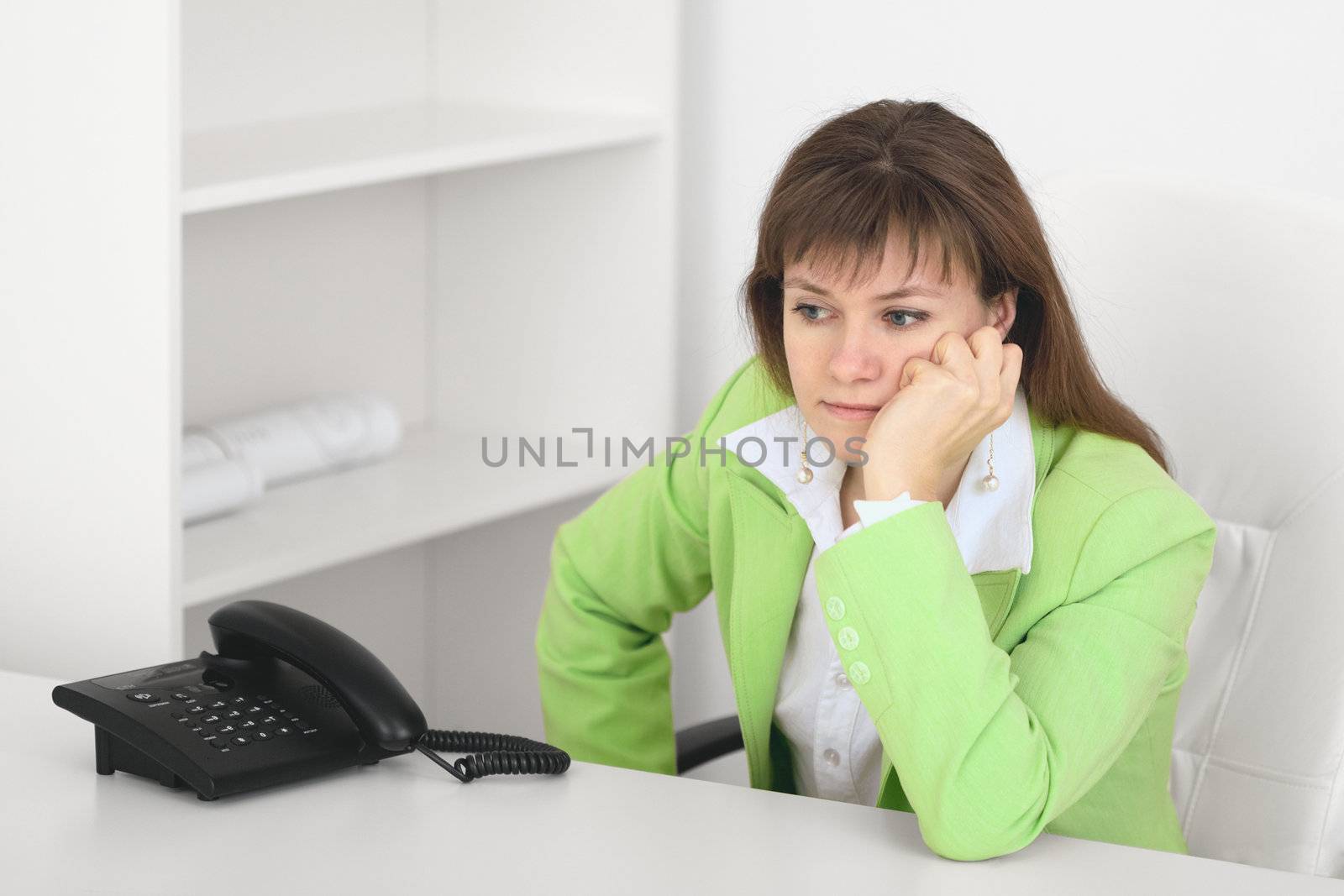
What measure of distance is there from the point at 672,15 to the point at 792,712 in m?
1.05

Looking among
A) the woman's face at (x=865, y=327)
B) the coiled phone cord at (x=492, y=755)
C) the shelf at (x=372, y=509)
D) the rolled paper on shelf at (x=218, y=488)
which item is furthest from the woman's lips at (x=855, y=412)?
the rolled paper on shelf at (x=218, y=488)

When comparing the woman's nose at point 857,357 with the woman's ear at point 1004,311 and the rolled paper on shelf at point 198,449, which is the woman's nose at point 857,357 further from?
the rolled paper on shelf at point 198,449

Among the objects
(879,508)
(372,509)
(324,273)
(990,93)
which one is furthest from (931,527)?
(324,273)

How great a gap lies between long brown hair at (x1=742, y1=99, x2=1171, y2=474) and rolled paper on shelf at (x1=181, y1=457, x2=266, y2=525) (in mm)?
792

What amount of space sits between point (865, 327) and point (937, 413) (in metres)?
0.09

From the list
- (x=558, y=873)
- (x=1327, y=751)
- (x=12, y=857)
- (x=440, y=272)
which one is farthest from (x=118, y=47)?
(x=1327, y=751)

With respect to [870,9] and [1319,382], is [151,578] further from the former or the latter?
[870,9]

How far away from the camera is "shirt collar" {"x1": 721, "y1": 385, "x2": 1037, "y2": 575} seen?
122 centimetres

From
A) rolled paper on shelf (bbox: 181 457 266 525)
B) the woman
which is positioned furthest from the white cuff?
rolled paper on shelf (bbox: 181 457 266 525)

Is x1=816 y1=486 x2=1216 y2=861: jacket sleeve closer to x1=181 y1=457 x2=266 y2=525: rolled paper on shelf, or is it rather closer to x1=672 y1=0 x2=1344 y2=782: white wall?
x1=672 y1=0 x2=1344 y2=782: white wall

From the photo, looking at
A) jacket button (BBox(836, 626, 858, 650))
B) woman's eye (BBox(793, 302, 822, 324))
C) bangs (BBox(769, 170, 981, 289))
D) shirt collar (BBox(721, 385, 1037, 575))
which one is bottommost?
jacket button (BBox(836, 626, 858, 650))

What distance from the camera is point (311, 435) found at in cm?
200

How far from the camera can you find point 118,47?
1.35m

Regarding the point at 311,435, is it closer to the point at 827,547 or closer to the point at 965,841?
the point at 827,547
